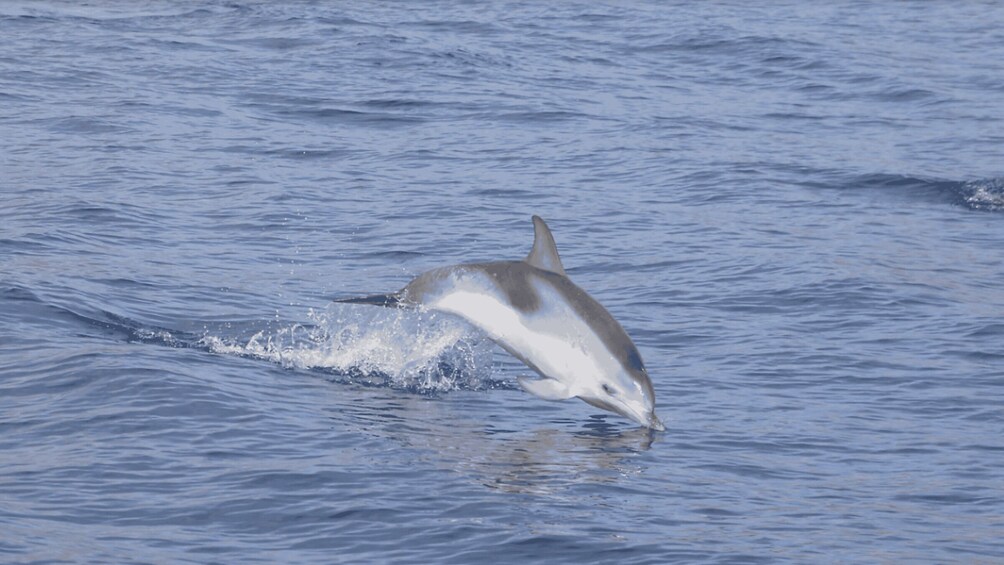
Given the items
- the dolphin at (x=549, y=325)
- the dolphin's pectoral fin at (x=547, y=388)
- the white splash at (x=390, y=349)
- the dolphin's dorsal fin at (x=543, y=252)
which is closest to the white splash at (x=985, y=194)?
the white splash at (x=390, y=349)

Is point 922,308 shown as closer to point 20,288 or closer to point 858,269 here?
point 858,269

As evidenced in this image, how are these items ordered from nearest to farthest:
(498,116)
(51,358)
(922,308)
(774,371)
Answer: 1. (51,358)
2. (774,371)
3. (922,308)
4. (498,116)

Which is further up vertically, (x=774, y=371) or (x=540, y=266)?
(x=540, y=266)

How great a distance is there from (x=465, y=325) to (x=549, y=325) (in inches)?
123

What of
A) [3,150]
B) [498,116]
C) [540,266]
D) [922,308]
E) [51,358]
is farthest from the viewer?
[498,116]

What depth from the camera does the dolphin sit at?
1005 centimetres

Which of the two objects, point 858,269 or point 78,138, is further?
point 78,138

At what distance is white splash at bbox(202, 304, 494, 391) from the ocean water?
0.12 feet

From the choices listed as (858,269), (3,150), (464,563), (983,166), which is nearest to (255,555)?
(464,563)

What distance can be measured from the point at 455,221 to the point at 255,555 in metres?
10.8

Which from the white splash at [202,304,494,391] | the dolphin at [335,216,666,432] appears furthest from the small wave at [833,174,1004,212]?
the dolphin at [335,216,666,432]

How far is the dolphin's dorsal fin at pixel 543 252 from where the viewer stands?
10102mm

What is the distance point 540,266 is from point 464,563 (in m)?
2.35

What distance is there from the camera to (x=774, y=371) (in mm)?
13102
